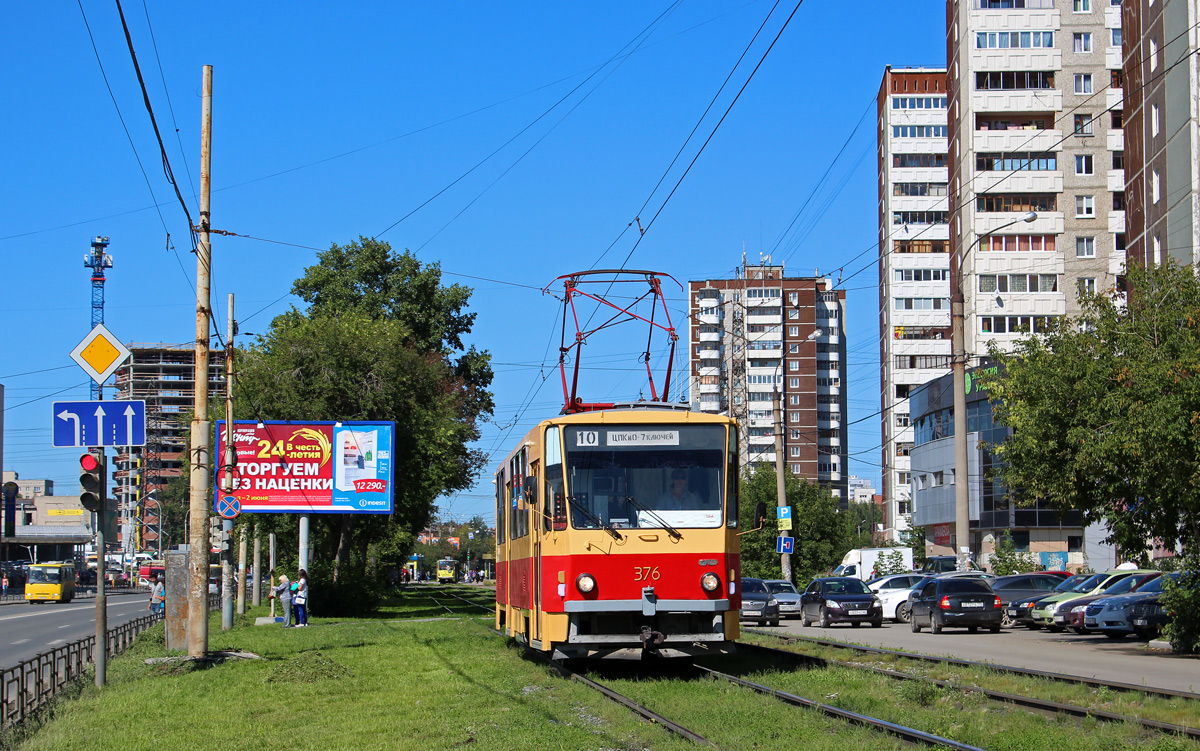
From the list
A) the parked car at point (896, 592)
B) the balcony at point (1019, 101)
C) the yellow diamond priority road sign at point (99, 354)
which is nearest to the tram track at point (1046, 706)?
the yellow diamond priority road sign at point (99, 354)

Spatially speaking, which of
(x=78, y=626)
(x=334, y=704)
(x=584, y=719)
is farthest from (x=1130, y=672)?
(x=78, y=626)

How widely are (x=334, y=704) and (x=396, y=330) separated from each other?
31734 millimetres

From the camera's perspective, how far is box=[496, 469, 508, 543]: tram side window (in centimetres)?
2193

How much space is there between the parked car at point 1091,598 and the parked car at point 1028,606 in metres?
2.59

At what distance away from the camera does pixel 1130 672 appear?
18.0m

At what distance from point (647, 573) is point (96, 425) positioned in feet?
25.0

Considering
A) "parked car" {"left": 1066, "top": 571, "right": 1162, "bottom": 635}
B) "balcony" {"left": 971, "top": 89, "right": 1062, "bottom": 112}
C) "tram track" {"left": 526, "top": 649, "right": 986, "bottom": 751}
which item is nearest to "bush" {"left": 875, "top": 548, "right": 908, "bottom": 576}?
"parked car" {"left": 1066, "top": 571, "right": 1162, "bottom": 635}

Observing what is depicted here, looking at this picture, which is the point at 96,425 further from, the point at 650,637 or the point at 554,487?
the point at 650,637

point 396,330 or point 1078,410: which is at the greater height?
point 396,330

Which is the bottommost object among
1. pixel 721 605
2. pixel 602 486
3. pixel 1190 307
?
pixel 721 605

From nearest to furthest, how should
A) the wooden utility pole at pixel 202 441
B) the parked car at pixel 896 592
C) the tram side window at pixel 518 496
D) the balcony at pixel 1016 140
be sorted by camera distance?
the tram side window at pixel 518 496 → the wooden utility pole at pixel 202 441 → the parked car at pixel 896 592 → the balcony at pixel 1016 140

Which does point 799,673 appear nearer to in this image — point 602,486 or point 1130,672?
point 602,486

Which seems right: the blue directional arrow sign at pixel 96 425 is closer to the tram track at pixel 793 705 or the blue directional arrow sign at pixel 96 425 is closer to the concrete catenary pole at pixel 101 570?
the concrete catenary pole at pixel 101 570

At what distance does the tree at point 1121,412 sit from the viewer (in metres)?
19.2
